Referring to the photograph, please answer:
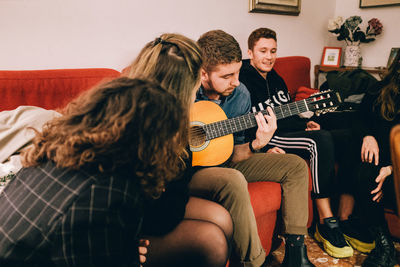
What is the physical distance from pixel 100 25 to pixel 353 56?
7.75 feet

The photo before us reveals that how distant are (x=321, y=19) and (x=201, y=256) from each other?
9.60 feet

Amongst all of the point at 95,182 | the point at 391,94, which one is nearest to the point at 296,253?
the point at 391,94

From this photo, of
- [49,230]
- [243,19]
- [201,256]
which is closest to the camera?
[49,230]

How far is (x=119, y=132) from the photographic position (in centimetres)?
62

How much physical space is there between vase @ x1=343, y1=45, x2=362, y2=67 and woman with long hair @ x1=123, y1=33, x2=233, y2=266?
2.40m

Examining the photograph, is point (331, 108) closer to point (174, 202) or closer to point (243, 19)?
point (174, 202)

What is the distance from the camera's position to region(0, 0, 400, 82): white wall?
1.57m

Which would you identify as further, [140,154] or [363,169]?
[363,169]

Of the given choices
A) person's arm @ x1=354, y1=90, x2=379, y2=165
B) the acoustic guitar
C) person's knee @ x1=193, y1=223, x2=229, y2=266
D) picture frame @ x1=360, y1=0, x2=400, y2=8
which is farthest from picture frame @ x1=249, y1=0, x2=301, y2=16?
person's knee @ x1=193, y1=223, x2=229, y2=266

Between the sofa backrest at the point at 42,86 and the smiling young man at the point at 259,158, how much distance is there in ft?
1.95

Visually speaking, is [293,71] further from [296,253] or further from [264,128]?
[296,253]

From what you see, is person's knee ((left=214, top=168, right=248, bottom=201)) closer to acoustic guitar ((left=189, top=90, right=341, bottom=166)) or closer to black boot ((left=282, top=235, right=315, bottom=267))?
acoustic guitar ((left=189, top=90, right=341, bottom=166))

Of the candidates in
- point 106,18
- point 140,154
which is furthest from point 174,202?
point 106,18

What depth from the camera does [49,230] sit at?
61 cm
